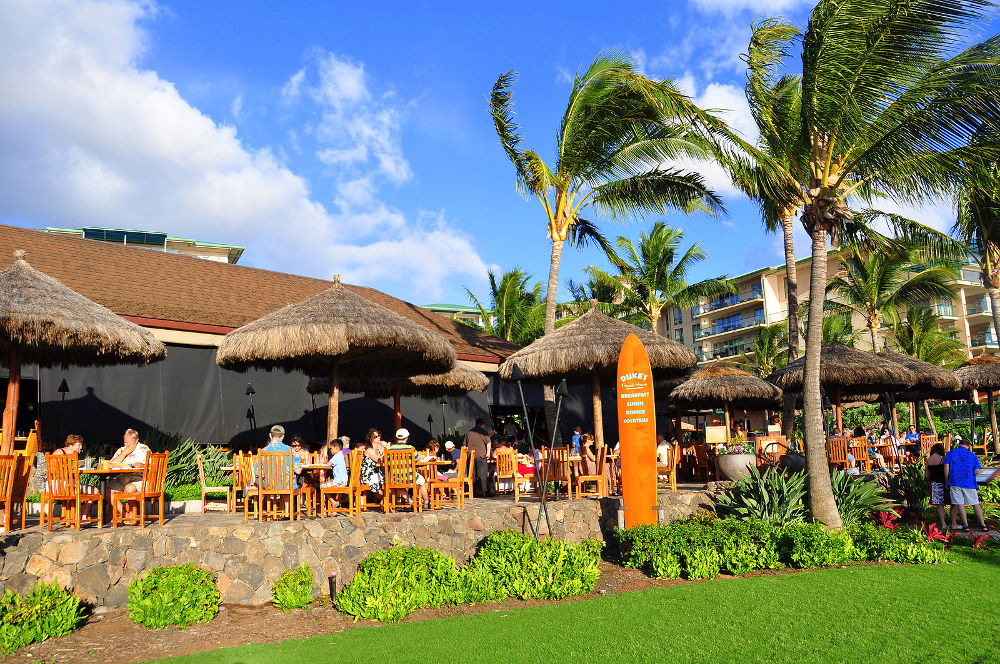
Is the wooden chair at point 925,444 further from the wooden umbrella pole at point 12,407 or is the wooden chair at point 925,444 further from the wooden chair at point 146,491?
the wooden umbrella pole at point 12,407

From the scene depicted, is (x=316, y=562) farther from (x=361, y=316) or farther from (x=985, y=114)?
(x=985, y=114)

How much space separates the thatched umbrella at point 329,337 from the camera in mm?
9539

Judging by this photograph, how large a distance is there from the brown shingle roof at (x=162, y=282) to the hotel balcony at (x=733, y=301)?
39623mm

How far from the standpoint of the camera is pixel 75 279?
587 inches

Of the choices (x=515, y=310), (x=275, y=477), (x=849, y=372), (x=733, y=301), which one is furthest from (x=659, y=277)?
(x=733, y=301)

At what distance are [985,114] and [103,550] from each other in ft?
35.0

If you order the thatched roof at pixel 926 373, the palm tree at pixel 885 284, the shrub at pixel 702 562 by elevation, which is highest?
the palm tree at pixel 885 284

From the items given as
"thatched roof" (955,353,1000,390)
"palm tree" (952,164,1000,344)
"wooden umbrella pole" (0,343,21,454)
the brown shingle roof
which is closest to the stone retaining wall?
"wooden umbrella pole" (0,343,21,454)

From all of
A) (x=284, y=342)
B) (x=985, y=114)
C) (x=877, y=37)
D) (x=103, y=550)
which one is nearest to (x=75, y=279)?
(x=284, y=342)

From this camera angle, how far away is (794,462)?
1171cm

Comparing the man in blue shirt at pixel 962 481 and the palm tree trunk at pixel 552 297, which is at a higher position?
the palm tree trunk at pixel 552 297

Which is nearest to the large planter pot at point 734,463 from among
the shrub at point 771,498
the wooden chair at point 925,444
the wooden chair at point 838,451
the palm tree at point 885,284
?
the shrub at point 771,498

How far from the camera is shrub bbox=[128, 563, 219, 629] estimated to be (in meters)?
6.95

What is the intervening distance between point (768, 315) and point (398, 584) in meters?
50.6
